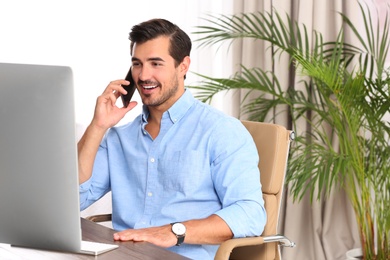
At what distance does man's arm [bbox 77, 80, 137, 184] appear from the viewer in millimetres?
2625

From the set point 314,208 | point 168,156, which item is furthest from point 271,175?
point 314,208

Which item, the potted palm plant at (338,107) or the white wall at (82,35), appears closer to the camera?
the potted palm plant at (338,107)

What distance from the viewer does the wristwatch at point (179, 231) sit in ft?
7.04

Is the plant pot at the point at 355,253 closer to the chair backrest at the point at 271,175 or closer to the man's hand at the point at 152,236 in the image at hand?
the chair backrest at the point at 271,175

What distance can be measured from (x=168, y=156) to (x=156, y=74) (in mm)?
264

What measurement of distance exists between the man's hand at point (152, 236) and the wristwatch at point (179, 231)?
12mm

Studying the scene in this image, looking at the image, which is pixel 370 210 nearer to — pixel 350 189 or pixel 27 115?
pixel 350 189

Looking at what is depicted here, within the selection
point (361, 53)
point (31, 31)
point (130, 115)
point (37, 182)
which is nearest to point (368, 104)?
point (361, 53)

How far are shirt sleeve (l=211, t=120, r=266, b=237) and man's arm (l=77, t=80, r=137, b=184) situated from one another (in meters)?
0.35

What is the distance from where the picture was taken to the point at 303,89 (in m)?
4.43

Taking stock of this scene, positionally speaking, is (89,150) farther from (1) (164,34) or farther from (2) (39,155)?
(2) (39,155)

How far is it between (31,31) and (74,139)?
9.05 feet

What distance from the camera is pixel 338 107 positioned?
163 inches

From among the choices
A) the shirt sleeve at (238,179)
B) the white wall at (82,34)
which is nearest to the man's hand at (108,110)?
the shirt sleeve at (238,179)
